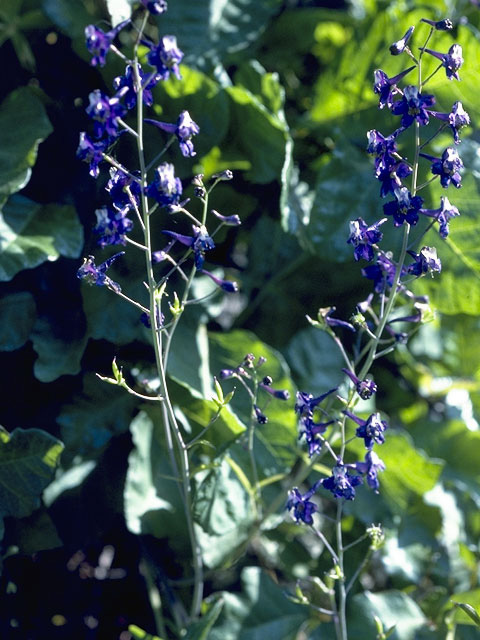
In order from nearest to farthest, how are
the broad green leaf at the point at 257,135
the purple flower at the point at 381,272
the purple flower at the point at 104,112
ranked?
the purple flower at the point at 104,112 < the purple flower at the point at 381,272 < the broad green leaf at the point at 257,135

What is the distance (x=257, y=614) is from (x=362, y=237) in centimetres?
45

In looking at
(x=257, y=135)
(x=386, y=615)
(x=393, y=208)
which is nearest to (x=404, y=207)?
(x=393, y=208)

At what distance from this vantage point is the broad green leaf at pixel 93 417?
2.67 feet

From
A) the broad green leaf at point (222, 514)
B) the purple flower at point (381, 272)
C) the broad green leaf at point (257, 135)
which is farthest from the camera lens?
the broad green leaf at point (257, 135)

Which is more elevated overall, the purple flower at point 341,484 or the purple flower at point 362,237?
the purple flower at point 362,237

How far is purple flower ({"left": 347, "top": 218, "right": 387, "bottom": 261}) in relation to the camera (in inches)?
22.3

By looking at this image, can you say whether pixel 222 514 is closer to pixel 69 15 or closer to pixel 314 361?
pixel 314 361

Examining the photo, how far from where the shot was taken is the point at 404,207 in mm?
557

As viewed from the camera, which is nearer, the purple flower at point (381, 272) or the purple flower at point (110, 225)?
the purple flower at point (110, 225)

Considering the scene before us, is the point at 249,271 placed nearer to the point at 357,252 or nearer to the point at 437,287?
the point at 437,287

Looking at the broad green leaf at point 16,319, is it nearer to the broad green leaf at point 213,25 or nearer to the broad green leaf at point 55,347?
the broad green leaf at point 55,347

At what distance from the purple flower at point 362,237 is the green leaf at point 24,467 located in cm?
33

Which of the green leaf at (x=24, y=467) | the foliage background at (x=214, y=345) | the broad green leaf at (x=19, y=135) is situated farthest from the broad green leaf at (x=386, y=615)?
the broad green leaf at (x=19, y=135)

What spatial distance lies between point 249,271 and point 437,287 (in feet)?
0.83
